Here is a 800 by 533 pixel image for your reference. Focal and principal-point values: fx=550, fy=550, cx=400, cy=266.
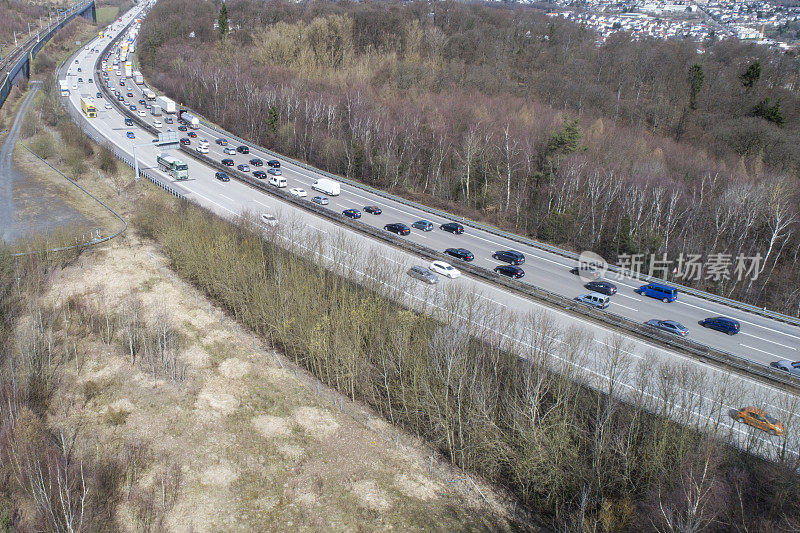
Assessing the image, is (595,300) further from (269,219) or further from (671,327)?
(269,219)

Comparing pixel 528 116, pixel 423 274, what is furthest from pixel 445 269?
pixel 528 116

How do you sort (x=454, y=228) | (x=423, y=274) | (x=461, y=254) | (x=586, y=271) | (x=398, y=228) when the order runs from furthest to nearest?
(x=454, y=228)
(x=398, y=228)
(x=461, y=254)
(x=586, y=271)
(x=423, y=274)

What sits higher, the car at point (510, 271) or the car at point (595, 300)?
the car at point (595, 300)

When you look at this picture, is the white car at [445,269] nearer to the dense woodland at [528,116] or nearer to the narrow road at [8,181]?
the dense woodland at [528,116]

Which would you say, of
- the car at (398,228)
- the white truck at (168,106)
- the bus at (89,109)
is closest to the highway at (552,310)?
the car at (398,228)

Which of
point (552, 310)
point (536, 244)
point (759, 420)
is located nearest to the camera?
point (759, 420)

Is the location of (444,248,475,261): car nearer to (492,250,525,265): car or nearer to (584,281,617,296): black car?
(492,250,525,265): car
